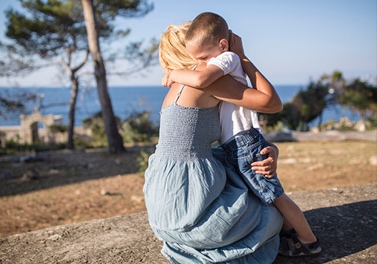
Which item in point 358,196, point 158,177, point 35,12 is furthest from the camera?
point 35,12

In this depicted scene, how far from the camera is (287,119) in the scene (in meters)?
15.7

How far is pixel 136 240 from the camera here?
224cm

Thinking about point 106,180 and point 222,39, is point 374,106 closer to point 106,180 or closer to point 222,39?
point 106,180

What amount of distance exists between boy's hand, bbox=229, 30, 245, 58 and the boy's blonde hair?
0.10m

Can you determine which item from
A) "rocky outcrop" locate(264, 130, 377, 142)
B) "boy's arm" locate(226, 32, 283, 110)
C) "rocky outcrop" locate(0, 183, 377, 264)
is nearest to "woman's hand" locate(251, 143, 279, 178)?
"boy's arm" locate(226, 32, 283, 110)

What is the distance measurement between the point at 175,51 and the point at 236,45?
313 mm

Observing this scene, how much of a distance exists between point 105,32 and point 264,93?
13.4 m

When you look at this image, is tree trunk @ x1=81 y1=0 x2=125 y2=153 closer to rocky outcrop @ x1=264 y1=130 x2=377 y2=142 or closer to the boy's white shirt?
rocky outcrop @ x1=264 y1=130 x2=377 y2=142

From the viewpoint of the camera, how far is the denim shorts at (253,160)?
5.76ft

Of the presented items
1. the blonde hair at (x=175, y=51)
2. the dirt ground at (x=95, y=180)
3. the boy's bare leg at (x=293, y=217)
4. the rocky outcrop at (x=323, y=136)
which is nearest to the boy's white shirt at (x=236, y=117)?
the blonde hair at (x=175, y=51)

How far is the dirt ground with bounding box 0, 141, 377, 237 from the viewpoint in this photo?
176 inches

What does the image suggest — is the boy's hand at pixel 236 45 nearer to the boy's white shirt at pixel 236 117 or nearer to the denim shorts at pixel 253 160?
the boy's white shirt at pixel 236 117

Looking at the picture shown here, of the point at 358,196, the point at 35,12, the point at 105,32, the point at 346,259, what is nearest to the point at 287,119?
the point at 105,32

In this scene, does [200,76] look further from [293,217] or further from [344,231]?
[344,231]
